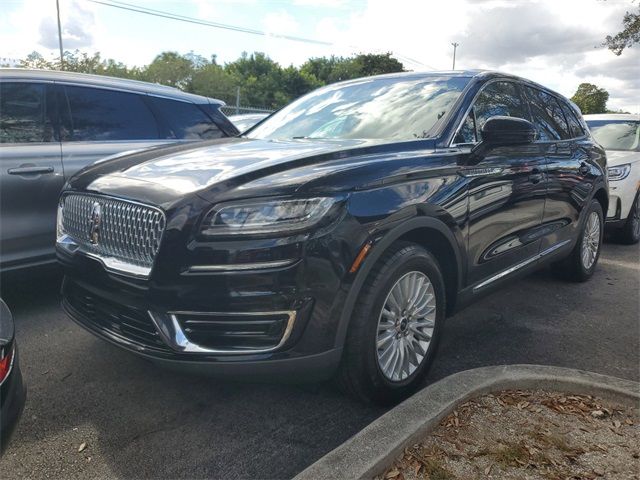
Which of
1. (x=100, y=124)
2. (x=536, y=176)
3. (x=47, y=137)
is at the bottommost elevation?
(x=536, y=176)

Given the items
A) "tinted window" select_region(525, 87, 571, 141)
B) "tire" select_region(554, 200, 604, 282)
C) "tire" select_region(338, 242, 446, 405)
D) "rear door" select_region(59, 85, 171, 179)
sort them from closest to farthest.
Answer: "tire" select_region(338, 242, 446, 405) < "rear door" select_region(59, 85, 171, 179) < "tinted window" select_region(525, 87, 571, 141) < "tire" select_region(554, 200, 604, 282)

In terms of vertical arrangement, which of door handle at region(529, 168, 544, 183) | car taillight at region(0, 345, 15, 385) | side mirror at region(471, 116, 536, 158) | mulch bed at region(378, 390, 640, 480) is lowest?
mulch bed at region(378, 390, 640, 480)

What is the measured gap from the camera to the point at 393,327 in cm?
274

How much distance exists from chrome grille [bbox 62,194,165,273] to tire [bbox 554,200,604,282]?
4.04 m

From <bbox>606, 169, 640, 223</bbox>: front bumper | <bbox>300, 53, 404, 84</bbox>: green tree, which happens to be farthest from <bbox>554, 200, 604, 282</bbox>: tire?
<bbox>300, 53, 404, 84</bbox>: green tree

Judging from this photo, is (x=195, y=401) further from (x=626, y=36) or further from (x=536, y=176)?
(x=626, y=36)

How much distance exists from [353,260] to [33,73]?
3.18m

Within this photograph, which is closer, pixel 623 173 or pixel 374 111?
pixel 374 111

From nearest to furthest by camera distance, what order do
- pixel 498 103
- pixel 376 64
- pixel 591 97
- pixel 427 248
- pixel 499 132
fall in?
pixel 427 248, pixel 499 132, pixel 498 103, pixel 591 97, pixel 376 64

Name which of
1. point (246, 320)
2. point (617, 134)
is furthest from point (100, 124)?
point (617, 134)

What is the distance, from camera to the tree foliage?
42.3m

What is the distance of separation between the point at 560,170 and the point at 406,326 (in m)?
2.33

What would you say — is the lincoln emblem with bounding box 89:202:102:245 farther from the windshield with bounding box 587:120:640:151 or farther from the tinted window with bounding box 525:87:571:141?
the windshield with bounding box 587:120:640:151

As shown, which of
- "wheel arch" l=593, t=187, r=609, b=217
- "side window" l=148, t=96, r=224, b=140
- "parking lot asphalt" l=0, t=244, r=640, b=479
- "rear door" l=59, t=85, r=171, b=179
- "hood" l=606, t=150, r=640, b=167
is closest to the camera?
"parking lot asphalt" l=0, t=244, r=640, b=479
